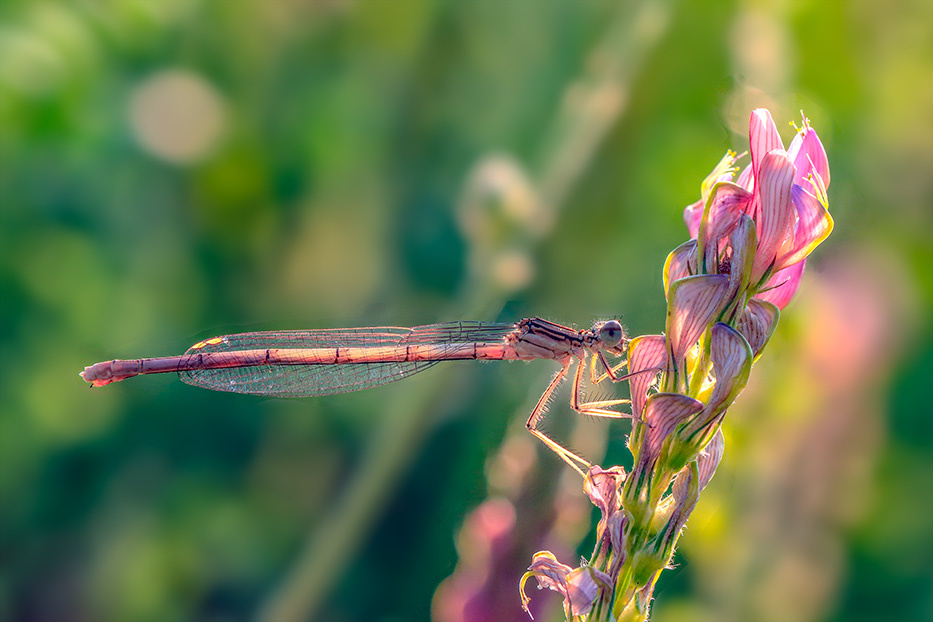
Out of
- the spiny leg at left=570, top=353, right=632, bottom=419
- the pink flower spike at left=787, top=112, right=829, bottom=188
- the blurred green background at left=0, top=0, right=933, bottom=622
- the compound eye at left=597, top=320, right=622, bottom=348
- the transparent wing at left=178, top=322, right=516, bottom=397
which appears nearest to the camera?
the pink flower spike at left=787, top=112, right=829, bottom=188

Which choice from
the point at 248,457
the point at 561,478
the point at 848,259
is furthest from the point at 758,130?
the point at 248,457

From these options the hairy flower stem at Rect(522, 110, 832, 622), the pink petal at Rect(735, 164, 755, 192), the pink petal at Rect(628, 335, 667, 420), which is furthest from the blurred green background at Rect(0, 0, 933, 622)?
the pink petal at Rect(735, 164, 755, 192)

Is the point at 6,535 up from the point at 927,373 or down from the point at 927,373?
down

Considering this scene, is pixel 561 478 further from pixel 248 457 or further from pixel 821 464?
pixel 248 457

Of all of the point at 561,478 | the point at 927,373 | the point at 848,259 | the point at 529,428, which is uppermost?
Answer: the point at 848,259

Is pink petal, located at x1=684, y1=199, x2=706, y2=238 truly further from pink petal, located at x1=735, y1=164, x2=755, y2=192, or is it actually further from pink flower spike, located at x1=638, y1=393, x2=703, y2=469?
pink flower spike, located at x1=638, y1=393, x2=703, y2=469

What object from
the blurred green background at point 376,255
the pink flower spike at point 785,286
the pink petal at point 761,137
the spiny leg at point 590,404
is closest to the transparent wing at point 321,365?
the blurred green background at point 376,255
